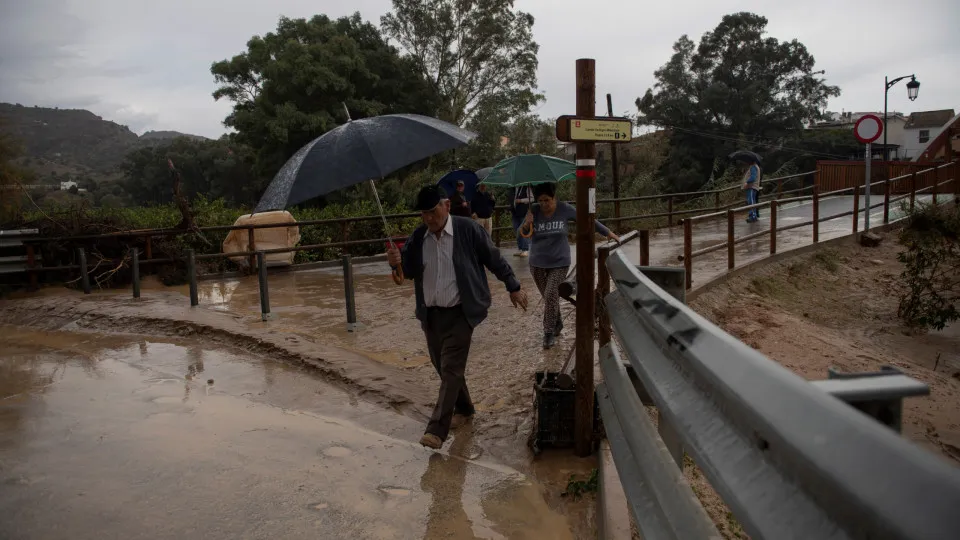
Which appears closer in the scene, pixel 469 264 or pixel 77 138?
pixel 469 264

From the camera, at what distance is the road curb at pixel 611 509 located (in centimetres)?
288

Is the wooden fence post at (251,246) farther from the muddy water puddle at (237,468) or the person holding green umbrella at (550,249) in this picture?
the person holding green umbrella at (550,249)

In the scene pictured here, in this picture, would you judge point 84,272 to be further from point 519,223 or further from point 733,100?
point 733,100

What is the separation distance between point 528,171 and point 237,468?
293 inches

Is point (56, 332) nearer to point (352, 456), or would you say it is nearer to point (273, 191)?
point (273, 191)

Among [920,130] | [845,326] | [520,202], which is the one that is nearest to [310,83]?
[520,202]

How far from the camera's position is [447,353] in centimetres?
467

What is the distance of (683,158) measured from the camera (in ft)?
132

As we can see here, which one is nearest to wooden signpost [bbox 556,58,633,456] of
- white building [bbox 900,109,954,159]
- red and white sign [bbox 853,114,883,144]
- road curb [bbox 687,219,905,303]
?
road curb [bbox 687,219,905,303]

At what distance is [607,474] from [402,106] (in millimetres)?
27840

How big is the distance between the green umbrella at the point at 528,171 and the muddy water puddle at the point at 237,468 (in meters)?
5.42

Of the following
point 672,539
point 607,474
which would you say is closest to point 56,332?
point 607,474

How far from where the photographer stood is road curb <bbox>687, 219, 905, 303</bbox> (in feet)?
28.2

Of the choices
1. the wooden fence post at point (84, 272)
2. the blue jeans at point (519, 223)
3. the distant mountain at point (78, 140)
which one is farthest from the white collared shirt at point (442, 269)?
the distant mountain at point (78, 140)
